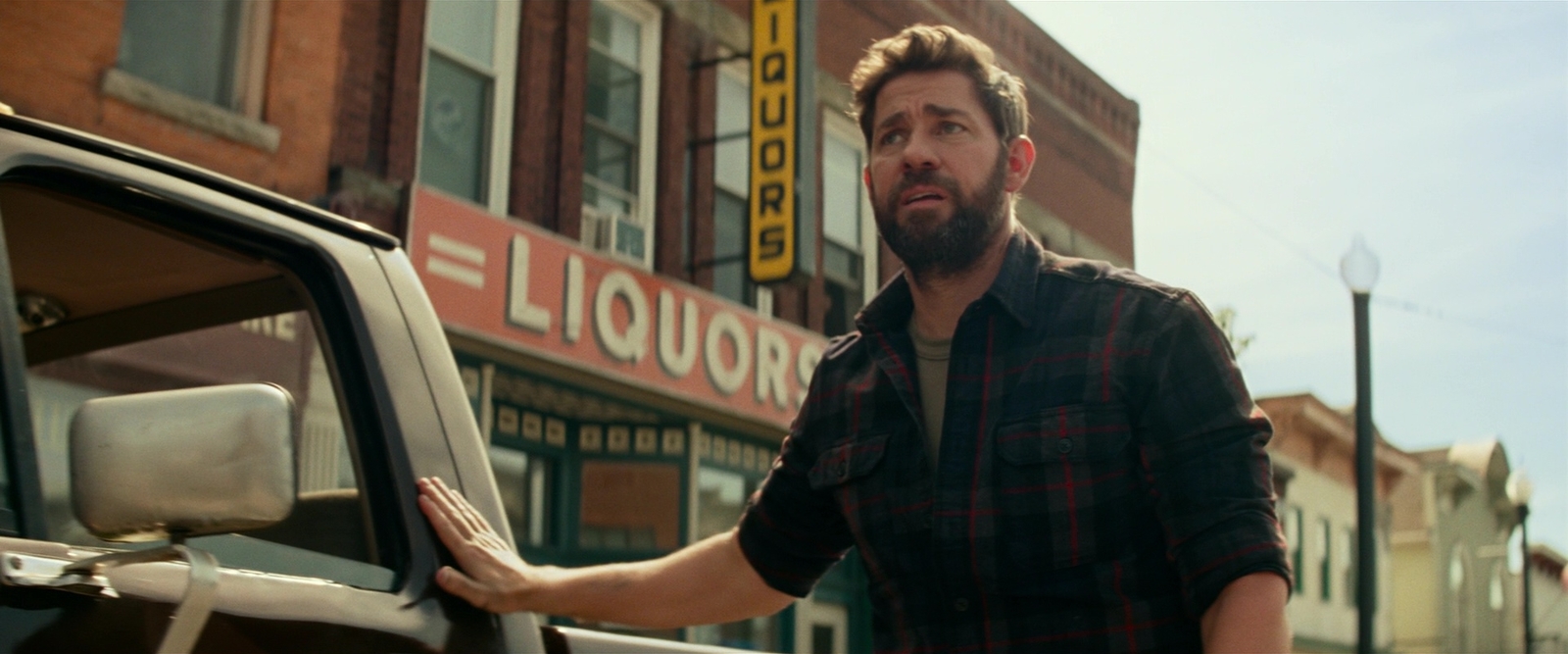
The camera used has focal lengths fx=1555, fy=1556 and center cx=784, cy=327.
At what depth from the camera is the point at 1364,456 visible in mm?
12656

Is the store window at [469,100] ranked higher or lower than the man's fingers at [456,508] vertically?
higher

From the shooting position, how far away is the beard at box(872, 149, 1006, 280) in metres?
2.53

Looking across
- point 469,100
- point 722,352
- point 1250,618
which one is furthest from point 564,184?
point 1250,618

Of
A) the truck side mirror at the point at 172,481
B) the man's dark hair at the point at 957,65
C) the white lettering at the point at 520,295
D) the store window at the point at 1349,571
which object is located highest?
the white lettering at the point at 520,295

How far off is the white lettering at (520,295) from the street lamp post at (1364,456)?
20.9 ft

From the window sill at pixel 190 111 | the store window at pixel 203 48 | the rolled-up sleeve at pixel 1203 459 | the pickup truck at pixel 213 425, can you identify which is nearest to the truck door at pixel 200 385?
the pickup truck at pixel 213 425

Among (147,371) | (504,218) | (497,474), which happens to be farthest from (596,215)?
(147,371)

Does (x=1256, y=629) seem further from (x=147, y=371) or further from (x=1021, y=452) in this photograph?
(x=147, y=371)

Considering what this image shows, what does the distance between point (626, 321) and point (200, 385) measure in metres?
10.0

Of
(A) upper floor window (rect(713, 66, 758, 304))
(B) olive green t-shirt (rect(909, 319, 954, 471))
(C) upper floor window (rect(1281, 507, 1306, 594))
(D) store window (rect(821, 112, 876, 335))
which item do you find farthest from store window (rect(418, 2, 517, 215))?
(C) upper floor window (rect(1281, 507, 1306, 594))

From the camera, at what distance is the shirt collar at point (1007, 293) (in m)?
2.46

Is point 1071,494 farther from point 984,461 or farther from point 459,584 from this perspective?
point 459,584

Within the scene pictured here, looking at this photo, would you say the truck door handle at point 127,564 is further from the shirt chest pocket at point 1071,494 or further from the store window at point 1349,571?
the store window at point 1349,571

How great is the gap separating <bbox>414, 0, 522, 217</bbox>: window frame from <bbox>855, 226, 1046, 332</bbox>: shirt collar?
8.53 m
